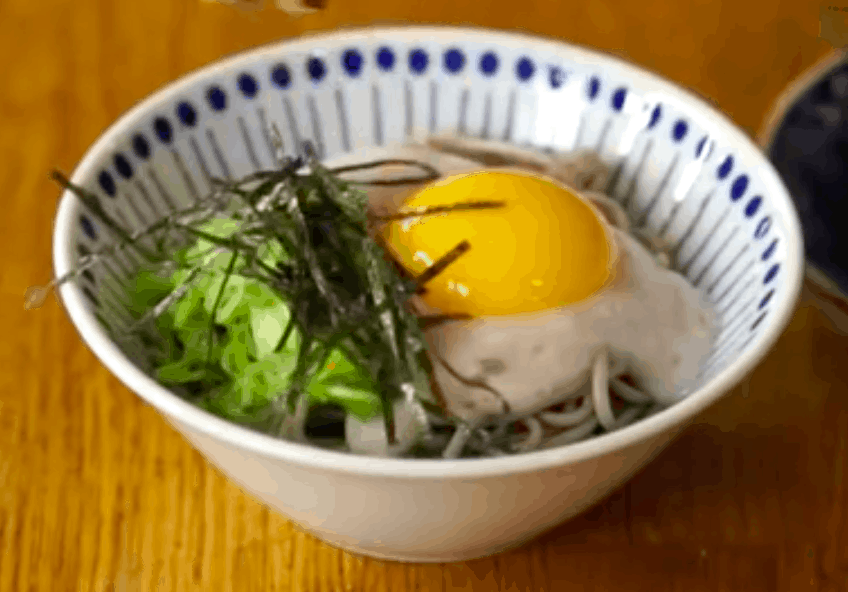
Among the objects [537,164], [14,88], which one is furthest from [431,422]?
[14,88]

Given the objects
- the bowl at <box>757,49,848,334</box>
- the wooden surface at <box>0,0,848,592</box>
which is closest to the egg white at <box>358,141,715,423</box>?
the wooden surface at <box>0,0,848,592</box>

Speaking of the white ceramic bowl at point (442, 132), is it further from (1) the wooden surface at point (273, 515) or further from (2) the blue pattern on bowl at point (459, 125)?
(1) the wooden surface at point (273, 515)

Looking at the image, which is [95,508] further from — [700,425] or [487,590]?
[700,425]

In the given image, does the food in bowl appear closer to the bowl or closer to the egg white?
the egg white

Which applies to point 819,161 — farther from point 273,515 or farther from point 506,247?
point 273,515

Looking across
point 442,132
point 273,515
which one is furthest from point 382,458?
point 442,132

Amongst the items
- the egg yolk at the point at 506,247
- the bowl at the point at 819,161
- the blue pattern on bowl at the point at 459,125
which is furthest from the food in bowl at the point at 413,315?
the bowl at the point at 819,161
